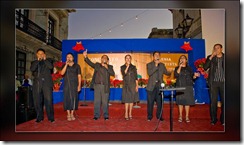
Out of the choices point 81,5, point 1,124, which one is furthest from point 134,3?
point 1,124

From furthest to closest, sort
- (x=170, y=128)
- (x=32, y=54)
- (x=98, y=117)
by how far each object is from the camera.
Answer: (x=98, y=117)
(x=32, y=54)
(x=170, y=128)

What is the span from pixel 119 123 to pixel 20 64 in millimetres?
1805

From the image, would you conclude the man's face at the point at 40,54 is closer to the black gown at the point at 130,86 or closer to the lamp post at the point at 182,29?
the black gown at the point at 130,86

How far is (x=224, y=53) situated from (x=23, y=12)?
3077mm

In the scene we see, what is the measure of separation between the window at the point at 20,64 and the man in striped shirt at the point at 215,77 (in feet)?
9.53

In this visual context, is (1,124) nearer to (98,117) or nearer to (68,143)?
(68,143)

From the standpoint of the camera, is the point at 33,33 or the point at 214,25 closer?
the point at 214,25

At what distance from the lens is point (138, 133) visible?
143 inches

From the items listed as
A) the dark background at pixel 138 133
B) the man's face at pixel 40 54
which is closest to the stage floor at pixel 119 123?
the dark background at pixel 138 133

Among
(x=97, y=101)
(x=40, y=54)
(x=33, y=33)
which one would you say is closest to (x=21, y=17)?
(x=33, y=33)

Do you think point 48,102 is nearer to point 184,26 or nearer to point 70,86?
point 70,86

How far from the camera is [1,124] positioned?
364cm

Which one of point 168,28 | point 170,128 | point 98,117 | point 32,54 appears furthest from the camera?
point 168,28

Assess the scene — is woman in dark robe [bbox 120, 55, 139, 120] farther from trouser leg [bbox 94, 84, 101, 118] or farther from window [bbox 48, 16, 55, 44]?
window [bbox 48, 16, 55, 44]
